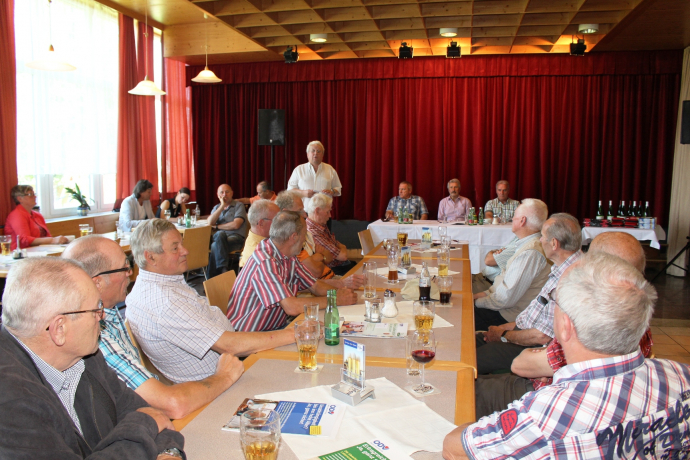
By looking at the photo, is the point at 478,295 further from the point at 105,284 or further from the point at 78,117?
the point at 78,117

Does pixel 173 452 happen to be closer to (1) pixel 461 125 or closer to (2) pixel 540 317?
(2) pixel 540 317

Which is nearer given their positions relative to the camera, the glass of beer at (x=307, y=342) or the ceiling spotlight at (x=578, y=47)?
the glass of beer at (x=307, y=342)

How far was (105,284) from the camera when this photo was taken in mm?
1904

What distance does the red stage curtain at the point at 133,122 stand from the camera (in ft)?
25.0

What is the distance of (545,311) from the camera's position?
2639 millimetres

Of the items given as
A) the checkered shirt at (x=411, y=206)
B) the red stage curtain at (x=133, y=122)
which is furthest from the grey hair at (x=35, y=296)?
the checkered shirt at (x=411, y=206)

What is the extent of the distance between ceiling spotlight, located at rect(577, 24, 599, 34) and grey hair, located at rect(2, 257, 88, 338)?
24.1ft

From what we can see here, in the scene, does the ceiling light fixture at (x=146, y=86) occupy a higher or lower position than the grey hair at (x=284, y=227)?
higher

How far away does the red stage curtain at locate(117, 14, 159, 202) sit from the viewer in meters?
7.61

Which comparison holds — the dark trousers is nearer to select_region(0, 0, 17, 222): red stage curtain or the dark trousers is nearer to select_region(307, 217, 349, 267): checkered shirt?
select_region(307, 217, 349, 267): checkered shirt

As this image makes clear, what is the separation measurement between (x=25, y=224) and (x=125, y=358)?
421 centimetres

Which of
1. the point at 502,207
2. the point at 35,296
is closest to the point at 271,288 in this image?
the point at 35,296

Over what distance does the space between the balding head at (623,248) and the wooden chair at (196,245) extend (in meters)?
4.47

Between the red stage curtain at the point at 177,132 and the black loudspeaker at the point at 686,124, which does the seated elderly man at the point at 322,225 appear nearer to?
the red stage curtain at the point at 177,132
